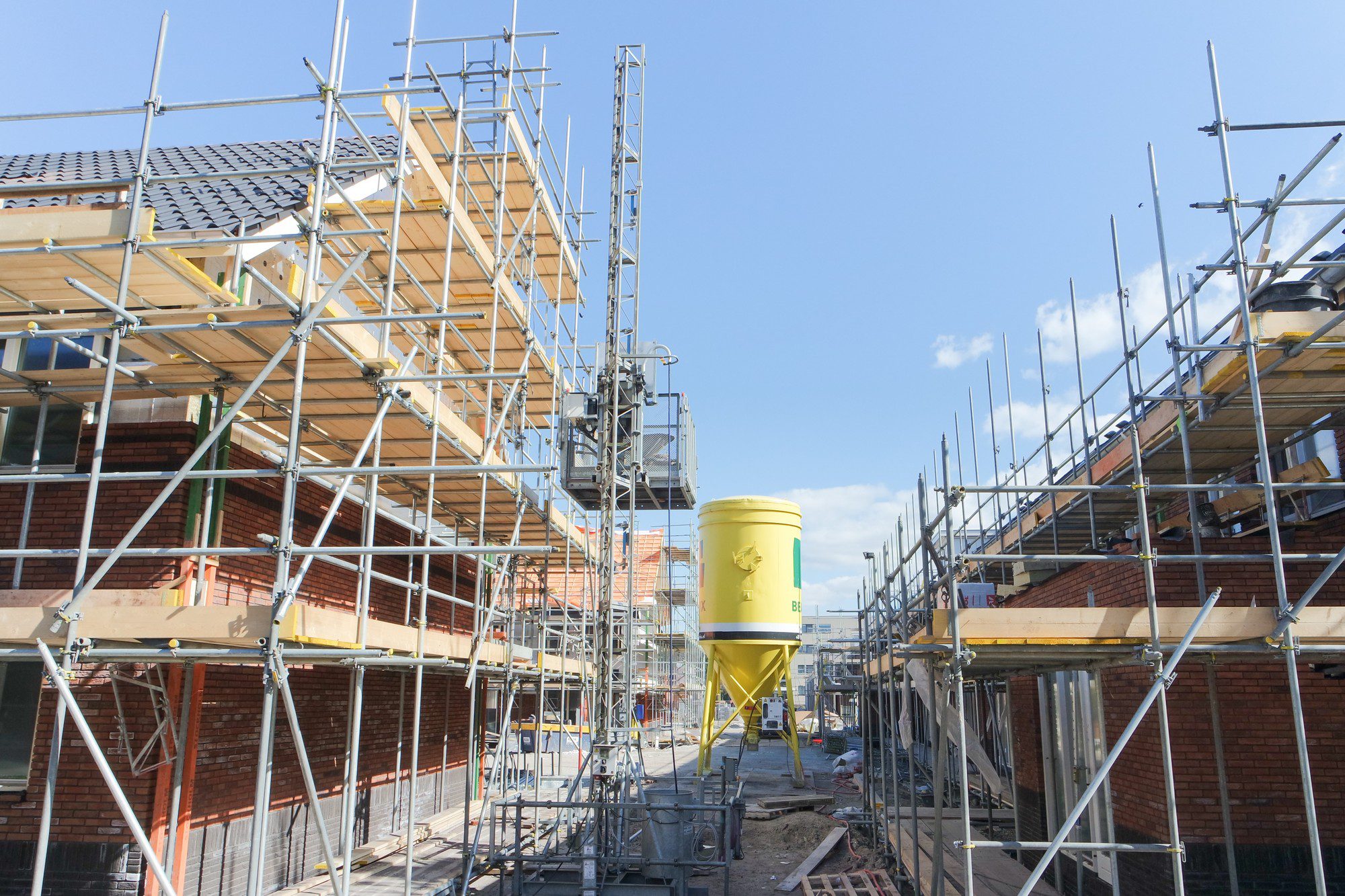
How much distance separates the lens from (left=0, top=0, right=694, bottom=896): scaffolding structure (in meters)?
6.91

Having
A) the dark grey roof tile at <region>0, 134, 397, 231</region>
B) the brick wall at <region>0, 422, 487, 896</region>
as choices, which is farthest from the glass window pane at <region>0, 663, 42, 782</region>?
the dark grey roof tile at <region>0, 134, 397, 231</region>

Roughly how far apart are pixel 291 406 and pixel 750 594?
8.97 meters

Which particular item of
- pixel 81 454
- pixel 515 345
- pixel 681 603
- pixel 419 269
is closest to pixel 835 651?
pixel 515 345

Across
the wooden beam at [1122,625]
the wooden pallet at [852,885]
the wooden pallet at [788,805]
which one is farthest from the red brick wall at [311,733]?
the wooden beam at [1122,625]

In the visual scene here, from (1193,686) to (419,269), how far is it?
10430mm

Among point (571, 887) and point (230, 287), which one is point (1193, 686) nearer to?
point (571, 887)

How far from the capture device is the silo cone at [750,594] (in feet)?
53.2

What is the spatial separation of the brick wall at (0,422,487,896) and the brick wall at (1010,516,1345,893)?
27.0 ft

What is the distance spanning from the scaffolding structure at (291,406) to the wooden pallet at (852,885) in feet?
8.30

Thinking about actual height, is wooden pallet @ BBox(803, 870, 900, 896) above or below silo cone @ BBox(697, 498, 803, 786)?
below

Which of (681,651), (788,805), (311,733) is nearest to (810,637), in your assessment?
(681,651)

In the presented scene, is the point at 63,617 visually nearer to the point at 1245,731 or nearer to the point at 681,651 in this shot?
the point at 1245,731

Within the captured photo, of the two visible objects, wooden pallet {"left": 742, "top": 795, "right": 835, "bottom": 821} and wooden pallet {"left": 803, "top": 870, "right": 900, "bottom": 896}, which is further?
wooden pallet {"left": 742, "top": 795, "right": 835, "bottom": 821}

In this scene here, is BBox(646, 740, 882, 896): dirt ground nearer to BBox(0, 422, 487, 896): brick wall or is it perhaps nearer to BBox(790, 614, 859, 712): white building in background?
BBox(0, 422, 487, 896): brick wall
